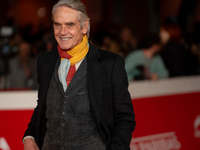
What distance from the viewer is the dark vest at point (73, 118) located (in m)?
1.86

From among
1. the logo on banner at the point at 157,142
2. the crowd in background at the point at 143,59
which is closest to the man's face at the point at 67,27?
the logo on banner at the point at 157,142

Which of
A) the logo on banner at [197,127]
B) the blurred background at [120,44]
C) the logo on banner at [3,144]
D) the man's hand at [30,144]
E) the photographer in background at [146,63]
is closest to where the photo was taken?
the man's hand at [30,144]

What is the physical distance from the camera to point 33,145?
2.01m

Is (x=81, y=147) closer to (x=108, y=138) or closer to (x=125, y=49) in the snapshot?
(x=108, y=138)

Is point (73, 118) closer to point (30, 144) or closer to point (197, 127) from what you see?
point (30, 144)

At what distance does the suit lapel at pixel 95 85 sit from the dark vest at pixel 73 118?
43 mm

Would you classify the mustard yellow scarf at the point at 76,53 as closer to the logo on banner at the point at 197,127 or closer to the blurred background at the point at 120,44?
the blurred background at the point at 120,44

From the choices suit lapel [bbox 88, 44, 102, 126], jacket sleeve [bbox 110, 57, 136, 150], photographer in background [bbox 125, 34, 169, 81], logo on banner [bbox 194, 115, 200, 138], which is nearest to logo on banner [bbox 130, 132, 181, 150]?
logo on banner [bbox 194, 115, 200, 138]

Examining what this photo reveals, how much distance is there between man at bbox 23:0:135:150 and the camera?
6.08ft

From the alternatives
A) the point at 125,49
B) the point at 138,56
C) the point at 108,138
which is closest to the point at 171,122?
the point at 138,56

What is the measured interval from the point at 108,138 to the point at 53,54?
62 centimetres

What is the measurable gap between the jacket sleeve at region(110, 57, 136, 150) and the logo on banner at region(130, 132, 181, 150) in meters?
1.60

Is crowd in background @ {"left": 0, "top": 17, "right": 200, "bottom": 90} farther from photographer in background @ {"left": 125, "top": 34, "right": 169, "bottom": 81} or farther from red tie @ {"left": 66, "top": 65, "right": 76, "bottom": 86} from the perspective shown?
red tie @ {"left": 66, "top": 65, "right": 76, "bottom": 86}

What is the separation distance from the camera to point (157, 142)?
367 centimetres
